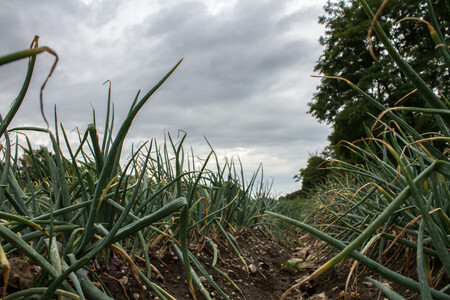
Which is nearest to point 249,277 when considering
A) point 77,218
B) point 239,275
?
point 239,275

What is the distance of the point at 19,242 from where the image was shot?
0.95 meters

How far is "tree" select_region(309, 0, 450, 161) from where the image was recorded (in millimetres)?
20094

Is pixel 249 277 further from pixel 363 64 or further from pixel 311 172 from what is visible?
pixel 363 64

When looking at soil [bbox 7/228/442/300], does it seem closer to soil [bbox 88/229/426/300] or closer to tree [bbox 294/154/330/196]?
soil [bbox 88/229/426/300]

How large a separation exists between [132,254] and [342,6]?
91.8 feet

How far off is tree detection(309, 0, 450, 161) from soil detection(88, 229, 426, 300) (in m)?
16.1

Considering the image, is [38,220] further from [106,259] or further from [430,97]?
[430,97]

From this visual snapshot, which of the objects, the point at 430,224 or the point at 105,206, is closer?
the point at 430,224

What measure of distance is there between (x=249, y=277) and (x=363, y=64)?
23.6 m

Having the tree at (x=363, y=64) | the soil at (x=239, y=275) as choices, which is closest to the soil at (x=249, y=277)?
the soil at (x=239, y=275)

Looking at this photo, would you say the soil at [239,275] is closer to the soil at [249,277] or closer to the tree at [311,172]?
the soil at [249,277]

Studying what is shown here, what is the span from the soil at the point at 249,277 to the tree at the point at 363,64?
16108mm

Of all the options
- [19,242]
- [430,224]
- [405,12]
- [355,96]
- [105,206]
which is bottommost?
[430,224]

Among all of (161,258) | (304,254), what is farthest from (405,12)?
(161,258)
